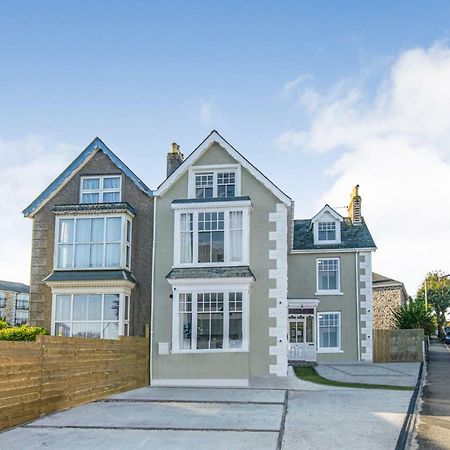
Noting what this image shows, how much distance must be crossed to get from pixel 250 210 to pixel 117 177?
563 centimetres

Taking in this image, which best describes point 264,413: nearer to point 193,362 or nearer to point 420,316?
point 193,362

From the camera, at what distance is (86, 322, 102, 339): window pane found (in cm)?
2277

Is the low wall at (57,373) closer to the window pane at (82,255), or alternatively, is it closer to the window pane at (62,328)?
the window pane at (62,328)

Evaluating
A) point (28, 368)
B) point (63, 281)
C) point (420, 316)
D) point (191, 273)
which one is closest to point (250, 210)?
point (191, 273)

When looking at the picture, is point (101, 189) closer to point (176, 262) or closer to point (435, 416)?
point (176, 262)

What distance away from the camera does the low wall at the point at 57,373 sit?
12320mm

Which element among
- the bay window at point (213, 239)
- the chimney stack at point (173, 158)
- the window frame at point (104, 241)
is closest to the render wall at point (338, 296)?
the chimney stack at point (173, 158)

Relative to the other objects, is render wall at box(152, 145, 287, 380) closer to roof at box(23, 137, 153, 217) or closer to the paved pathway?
roof at box(23, 137, 153, 217)

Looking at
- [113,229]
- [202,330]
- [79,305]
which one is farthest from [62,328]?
[202,330]

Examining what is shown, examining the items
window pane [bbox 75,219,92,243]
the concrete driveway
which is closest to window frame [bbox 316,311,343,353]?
the concrete driveway

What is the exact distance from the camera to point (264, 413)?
577 inches

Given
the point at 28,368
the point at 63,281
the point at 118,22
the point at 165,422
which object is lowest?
the point at 165,422

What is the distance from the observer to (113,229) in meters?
23.3

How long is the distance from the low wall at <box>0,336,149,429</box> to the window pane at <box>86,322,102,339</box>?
2.80 m
